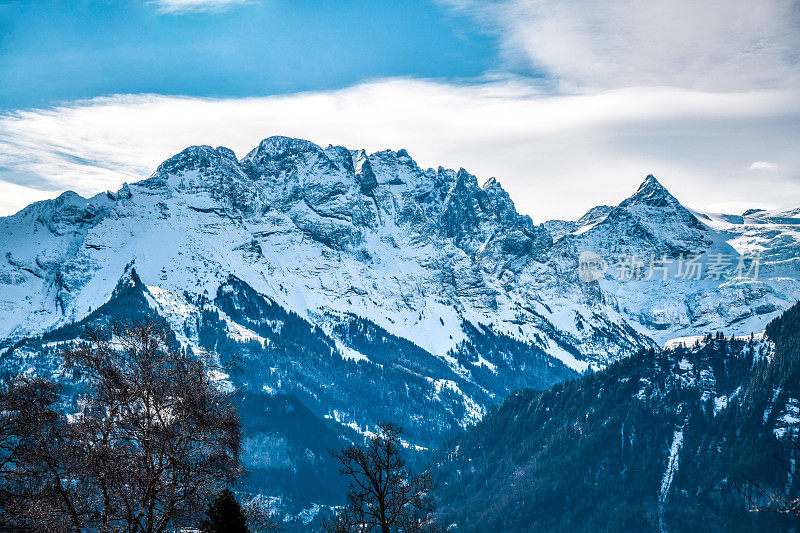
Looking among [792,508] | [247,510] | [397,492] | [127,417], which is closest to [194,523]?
[247,510]

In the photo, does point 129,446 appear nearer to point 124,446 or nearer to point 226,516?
point 124,446

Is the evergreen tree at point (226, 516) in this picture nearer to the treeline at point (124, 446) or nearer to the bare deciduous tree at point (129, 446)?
the treeline at point (124, 446)

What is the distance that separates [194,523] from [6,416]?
7.25 metres

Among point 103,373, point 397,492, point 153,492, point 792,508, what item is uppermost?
point 103,373

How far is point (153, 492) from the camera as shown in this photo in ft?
90.9

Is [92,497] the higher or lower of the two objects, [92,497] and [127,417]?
the lower

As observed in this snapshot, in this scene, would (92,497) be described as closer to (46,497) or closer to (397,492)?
(46,497)

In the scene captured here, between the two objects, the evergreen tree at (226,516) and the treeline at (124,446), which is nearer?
the evergreen tree at (226,516)

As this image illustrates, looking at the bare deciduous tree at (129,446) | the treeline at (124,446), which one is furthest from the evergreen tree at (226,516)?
the bare deciduous tree at (129,446)

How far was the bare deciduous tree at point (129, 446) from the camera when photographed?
1096 inches

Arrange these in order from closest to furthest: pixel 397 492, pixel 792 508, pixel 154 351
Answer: pixel 792 508
pixel 154 351
pixel 397 492

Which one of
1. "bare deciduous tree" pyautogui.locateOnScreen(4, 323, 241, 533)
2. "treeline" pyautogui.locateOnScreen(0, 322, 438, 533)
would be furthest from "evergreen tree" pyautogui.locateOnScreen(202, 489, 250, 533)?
"bare deciduous tree" pyautogui.locateOnScreen(4, 323, 241, 533)

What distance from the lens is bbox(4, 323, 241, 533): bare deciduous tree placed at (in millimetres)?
27844

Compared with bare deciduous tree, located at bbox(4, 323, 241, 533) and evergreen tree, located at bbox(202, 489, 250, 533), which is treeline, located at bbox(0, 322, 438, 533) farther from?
evergreen tree, located at bbox(202, 489, 250, 533)
